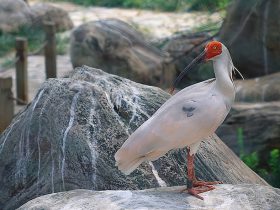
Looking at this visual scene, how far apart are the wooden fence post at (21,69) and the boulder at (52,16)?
5456 mm

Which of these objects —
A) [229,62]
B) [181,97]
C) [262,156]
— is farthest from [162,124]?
[262,156]

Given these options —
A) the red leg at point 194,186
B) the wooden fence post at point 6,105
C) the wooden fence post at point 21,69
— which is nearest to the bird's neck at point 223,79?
the red leg at point 194,186

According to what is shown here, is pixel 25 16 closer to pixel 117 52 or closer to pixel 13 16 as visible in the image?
pixel 13 16

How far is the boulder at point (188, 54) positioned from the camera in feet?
34.3

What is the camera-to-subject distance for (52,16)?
1666cm

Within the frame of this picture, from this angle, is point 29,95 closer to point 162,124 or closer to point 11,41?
point 11,41

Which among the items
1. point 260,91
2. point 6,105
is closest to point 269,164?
point 260,91

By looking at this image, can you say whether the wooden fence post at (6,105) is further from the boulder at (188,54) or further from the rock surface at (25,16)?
the rock surface at (25,16)

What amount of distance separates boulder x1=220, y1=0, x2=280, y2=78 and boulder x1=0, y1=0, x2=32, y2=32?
6.67 m

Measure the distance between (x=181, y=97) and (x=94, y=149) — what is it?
1.02m

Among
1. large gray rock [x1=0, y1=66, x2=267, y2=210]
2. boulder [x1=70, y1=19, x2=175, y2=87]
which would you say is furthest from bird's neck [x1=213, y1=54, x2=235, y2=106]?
boulder [x1=70, y1=19, x2=175, y2=87]

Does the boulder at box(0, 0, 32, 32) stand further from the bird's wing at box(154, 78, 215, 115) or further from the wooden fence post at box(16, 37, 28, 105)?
the bird's wing at box(154, 78, 215, 115)

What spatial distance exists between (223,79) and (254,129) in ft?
14.5

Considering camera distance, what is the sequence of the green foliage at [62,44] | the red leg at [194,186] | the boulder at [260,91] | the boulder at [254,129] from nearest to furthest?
the red leg at [194,186] → the boulder at [254,129] → the boulder at [260,91] → the green foliage at [62,44]
